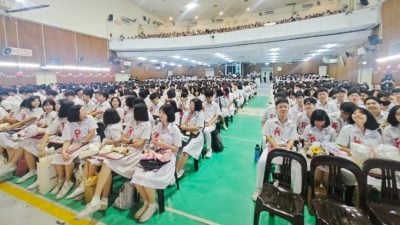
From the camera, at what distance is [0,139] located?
4.37 metres

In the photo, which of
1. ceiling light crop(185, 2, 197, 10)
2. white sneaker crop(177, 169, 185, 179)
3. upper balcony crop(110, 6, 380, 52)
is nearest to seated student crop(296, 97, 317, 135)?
white sneaker crop(177, 169, 185, 179)

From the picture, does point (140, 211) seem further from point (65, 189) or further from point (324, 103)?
point (324, 103)

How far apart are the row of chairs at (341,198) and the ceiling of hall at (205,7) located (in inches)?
948

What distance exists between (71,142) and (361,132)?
4280 millimetres

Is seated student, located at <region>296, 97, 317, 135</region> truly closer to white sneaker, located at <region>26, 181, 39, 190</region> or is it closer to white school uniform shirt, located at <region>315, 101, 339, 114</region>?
white school uniform shirt, located at <region>315, 101, 339, 114</region>

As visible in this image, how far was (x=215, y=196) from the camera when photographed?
3.49 metres

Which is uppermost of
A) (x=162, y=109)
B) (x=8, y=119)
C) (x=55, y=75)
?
(x=55, y=75)

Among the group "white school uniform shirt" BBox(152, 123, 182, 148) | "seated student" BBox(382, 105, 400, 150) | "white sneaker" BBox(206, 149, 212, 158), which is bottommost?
"white sneaker" BBox(206, 149, 212, 158)

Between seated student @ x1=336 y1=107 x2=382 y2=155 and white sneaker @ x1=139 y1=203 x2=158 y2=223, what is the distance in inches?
101

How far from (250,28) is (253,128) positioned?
10.6m

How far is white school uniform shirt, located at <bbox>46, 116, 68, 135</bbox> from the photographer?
12.8ft

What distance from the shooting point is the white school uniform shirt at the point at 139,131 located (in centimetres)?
346

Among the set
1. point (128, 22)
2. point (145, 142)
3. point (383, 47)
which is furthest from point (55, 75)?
point (383, 47)

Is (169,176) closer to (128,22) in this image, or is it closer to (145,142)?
(145,142)
